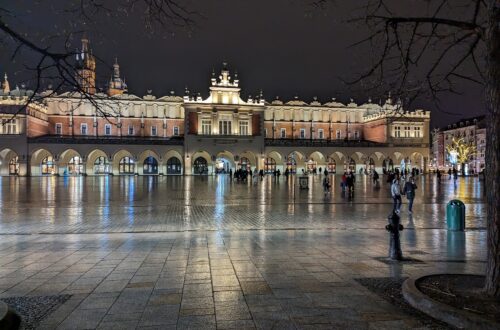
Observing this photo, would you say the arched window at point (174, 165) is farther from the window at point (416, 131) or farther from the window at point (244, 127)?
the window at point (416, 131)

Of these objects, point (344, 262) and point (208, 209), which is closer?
point (344, 262)

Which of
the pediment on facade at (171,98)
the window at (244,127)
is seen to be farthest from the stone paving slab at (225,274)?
the pediment on facade at (171,98)

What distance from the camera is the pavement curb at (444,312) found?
436 cm

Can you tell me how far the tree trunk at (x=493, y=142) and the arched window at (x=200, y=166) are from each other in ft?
220

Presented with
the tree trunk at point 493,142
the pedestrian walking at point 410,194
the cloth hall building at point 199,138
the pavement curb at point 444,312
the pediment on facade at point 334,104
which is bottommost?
the pavement curb at point 444,312

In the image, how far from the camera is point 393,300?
213 inches

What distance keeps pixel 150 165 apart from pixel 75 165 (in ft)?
36.6

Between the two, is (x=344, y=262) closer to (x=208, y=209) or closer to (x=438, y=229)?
(x=438, y=229)

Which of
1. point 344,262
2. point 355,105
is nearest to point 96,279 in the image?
point 344,262

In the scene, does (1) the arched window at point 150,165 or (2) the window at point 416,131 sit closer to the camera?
(1) the arched window at point 150,165

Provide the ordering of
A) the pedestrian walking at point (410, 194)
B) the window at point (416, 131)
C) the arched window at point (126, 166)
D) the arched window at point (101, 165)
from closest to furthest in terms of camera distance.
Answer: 1. the pedestrian walking at point (410, 194)
2. the arched window at point (101, 165)
3. the arched window at point (126, 166)
4. the window at point (416, 131)

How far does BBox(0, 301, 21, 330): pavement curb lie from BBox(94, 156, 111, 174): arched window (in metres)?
64.7

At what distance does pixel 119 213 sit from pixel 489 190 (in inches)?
528

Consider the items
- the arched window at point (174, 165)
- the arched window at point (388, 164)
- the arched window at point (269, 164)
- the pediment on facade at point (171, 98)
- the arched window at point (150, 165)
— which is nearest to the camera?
the arched window at point (150, 165)
